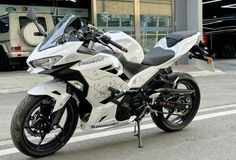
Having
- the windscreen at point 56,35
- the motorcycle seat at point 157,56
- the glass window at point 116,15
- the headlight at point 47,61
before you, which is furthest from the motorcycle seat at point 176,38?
the glass window at point 116,15

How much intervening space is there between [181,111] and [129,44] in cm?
144

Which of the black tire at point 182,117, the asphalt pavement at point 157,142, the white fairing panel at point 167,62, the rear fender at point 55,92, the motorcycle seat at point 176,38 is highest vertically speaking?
the motorcycle seat at point 176,38

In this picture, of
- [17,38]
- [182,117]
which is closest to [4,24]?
[17,38]

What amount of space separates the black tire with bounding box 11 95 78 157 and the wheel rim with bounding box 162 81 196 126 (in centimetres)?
141

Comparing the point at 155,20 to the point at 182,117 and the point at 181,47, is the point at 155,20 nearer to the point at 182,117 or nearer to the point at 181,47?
the point at 182,117

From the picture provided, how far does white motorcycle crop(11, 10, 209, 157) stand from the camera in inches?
186

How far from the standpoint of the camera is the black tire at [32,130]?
15.4ft

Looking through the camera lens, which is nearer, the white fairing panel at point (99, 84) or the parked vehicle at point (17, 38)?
the white fairing panel at point (99, 84)

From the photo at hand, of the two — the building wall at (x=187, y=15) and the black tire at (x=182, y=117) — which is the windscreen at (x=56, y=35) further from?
the building wall at (x=187, y=15)

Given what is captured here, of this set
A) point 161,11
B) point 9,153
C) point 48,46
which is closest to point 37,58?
point 48,46

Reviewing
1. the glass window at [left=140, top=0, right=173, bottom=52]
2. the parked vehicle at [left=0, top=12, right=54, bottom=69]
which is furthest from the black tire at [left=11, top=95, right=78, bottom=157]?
the glass window at [left=140, top=0, right=173, bottom=52]

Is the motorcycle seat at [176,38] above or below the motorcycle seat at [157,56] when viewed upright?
above

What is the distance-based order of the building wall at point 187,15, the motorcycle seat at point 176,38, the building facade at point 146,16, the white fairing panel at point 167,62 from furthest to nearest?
the building facade at point 146,16 < the building wall at point 187,15 < the motorcycle seat at point 176,38 < the white fairing panel at point 167,62

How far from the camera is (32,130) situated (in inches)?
190
